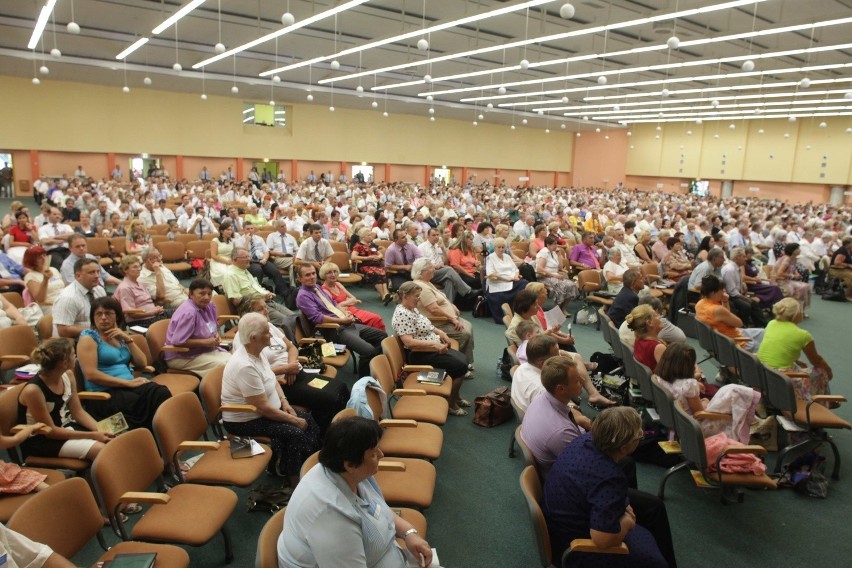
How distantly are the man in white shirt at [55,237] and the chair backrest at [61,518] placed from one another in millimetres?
6346

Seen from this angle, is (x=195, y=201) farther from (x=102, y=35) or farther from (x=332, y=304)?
(x=332, y=304)

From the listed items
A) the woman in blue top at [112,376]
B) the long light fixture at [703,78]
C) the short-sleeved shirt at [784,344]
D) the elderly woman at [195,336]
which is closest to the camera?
the woman in blue top at [112,376]

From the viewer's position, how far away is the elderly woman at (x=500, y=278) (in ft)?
24.3

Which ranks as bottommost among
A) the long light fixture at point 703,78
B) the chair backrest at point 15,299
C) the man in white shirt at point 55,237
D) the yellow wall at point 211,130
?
the chair backrest at point 15,299

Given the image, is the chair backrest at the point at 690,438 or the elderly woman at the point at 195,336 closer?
the chair backrest at the point at 690,438

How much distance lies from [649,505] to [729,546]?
2.77ft

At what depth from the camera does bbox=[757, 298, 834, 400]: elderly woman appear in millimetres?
4367

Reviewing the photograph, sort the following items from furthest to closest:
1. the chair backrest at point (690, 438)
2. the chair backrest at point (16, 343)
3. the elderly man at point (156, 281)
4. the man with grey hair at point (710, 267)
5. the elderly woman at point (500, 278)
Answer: the elderly woman at point (500, 278) → the man with grey hair at point (710, 267) → the elderly man at point (156, 281) → the chair backrest at point (16, 343) → the chair backrest at point (690, 438)

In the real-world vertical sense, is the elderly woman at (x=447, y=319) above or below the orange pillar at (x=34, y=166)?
below

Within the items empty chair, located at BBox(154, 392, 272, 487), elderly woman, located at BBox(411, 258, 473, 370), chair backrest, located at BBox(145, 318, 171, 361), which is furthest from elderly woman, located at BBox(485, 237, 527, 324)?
empty chair, located at BBox(154, 392, 272, 487)

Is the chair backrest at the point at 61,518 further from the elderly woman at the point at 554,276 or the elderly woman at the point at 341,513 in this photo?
the elderly woman at the point at 554,276

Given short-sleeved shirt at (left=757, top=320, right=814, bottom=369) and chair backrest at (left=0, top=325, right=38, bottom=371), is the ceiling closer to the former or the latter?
short-sleeved shirt at (left=757, top=320, right=814, bottom=369)

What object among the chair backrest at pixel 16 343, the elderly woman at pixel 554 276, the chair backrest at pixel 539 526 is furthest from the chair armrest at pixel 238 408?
the elderly woman at pixel 554 276

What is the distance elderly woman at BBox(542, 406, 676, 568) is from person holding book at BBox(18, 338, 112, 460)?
8.07 ft
